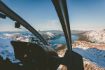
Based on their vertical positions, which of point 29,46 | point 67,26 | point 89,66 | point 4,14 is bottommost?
point 89,66

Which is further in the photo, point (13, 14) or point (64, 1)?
point (13, 14)

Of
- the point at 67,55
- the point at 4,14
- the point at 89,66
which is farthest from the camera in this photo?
the point at 89,66

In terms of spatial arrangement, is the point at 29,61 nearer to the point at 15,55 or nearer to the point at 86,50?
the point at 15,55

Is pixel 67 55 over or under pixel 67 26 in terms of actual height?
under

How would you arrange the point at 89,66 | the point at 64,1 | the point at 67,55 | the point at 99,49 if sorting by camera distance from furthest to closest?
1. the point at 99,49
2. the point at 89,66
3. the point at 67,55
4. the point at 64,1

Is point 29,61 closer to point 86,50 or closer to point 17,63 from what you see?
point 17,63

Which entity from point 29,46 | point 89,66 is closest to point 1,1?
point 29,46

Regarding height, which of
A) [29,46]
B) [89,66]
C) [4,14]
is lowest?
[89,66]

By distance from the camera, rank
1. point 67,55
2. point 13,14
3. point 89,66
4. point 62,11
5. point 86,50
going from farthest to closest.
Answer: point 86,50 < point 89,66 < point 13,14 < point 67,55 < point 62,11

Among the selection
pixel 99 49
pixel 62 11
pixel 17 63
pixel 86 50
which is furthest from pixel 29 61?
pixel 99 49
